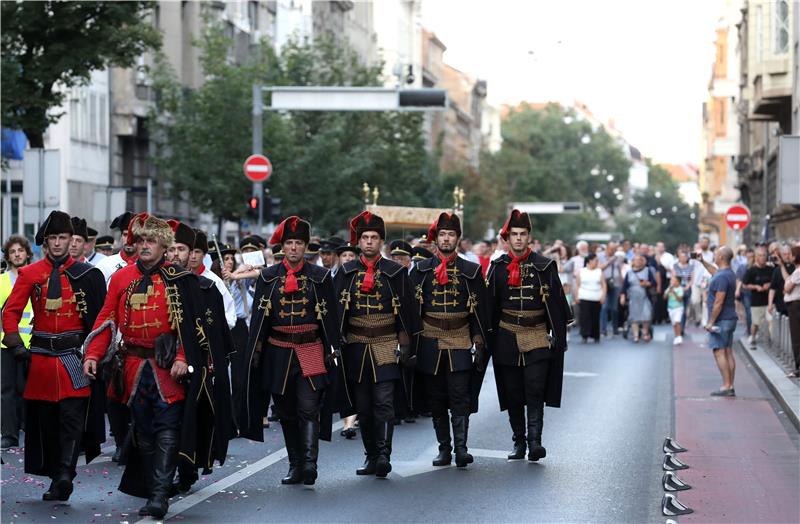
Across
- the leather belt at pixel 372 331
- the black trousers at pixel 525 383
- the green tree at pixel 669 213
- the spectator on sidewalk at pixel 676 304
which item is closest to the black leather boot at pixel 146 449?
the leather belt at pixel 372 331

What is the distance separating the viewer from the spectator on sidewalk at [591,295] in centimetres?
2975

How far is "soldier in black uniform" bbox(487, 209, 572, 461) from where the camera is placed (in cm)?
1289

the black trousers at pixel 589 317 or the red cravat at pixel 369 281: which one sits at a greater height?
the red cravat at pixel 369 281

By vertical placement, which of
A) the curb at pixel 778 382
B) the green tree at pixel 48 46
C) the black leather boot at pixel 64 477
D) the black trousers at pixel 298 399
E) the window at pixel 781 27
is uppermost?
the window at pixel 781 27

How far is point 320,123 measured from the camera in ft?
157

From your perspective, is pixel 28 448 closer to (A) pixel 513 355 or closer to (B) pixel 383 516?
(B) pixel 383 516

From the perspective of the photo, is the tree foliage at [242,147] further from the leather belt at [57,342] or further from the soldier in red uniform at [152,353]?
the soldier in red uniform at [152,353]

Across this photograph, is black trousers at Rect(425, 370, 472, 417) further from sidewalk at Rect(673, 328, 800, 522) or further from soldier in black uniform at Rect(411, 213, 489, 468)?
sidewalk at Rect(673, 328, 800, 522)

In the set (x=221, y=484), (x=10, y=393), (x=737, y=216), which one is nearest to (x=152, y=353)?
(x=221, y=484)

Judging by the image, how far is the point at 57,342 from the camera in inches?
438

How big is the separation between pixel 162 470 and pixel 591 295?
2033cm

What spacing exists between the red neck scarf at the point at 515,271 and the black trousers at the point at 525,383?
635 millimetres

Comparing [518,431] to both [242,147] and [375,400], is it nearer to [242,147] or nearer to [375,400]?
[375,400]

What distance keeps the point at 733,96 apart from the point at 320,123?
33.3 m
